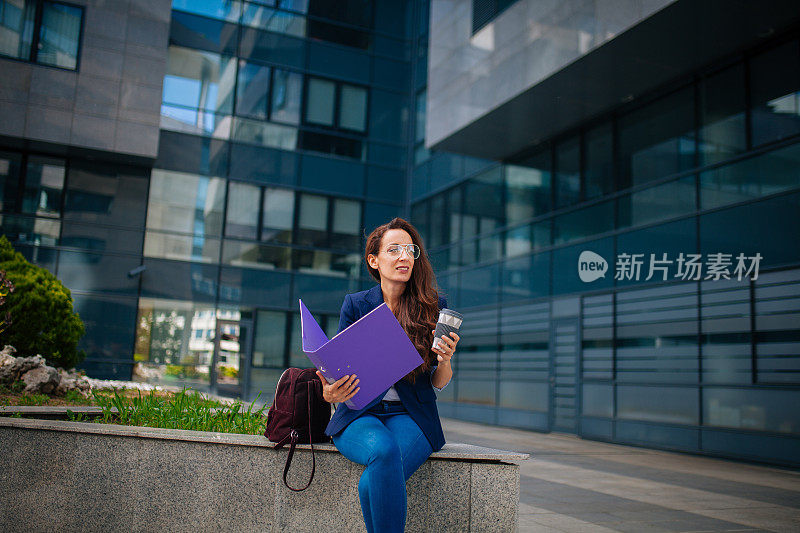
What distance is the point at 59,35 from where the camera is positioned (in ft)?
58.0

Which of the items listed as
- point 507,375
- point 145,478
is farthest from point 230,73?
point 145,478

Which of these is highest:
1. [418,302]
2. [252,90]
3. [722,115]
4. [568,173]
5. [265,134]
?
[252,90]

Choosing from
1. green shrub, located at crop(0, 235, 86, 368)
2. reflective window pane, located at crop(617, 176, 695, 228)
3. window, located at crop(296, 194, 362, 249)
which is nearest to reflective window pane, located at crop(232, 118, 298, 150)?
window, located at crop(296, 194, 362, 249)

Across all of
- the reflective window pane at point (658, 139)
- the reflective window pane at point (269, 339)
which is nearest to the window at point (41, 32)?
the reflective window pane at point (269, 339)

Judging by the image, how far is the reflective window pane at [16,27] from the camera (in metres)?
→ 17.2

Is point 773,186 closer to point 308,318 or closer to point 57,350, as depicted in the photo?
point 308,318

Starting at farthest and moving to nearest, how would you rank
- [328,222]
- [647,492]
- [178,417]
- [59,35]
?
[328,222] → [59,35] → [647,492] → [178,417]

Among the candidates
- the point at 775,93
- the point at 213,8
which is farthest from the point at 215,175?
the point at 775,93

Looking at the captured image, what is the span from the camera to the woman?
3.27 m

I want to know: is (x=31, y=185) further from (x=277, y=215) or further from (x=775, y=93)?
(x=775, y=93)

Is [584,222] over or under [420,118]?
under

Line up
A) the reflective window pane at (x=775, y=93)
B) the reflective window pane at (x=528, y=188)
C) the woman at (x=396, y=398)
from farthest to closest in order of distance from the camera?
the reflective window pane at (x=528, y=188), the reflective window pane at (x=775, y=93), the woman at (x=396, y=398)

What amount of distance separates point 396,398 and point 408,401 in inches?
2.8

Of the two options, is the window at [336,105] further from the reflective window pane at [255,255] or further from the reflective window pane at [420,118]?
the reflective window pane at [255,255]
